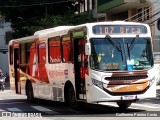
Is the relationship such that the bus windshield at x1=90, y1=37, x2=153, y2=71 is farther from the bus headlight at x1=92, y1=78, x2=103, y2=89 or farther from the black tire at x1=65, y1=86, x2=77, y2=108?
the black tire at x1=65, y1=86, x2=77, y2=108

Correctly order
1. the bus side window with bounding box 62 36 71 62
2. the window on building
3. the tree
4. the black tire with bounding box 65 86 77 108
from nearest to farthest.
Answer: the black tire with bounding box 65 86 77 108 < the bus side window with bounding box 62 36 71 62 < the window on building < the tree

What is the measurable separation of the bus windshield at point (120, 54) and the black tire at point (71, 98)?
2117 mm

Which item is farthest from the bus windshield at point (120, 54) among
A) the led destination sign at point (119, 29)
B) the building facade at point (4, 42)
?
the building facade at point (4, 42)

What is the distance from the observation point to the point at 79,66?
51.6ft

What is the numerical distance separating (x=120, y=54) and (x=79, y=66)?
174 centimetres

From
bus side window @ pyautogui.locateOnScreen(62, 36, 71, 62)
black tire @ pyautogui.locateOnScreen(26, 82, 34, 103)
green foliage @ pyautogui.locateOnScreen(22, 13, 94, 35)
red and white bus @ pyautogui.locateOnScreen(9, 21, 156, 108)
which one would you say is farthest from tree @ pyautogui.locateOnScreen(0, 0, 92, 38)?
red and white bus @ pyautogui.locateOnScreen(9, 21, 156, 108)

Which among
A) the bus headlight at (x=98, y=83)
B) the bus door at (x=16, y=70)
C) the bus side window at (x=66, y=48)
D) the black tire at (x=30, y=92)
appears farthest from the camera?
the bus door at (x=16, y=70)

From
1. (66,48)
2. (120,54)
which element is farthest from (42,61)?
(120,54)

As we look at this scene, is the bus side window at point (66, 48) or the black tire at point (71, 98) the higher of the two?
the bus side window at point (66, 48)

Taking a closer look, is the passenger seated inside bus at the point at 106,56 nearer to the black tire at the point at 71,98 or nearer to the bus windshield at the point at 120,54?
the bus windshield at the point at 120,54

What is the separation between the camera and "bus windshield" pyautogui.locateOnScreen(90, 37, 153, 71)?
14508 millimetres

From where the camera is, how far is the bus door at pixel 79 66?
15.2m

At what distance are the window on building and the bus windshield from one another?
308 cm

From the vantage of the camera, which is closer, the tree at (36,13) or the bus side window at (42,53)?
the bus side window at (42,53)
